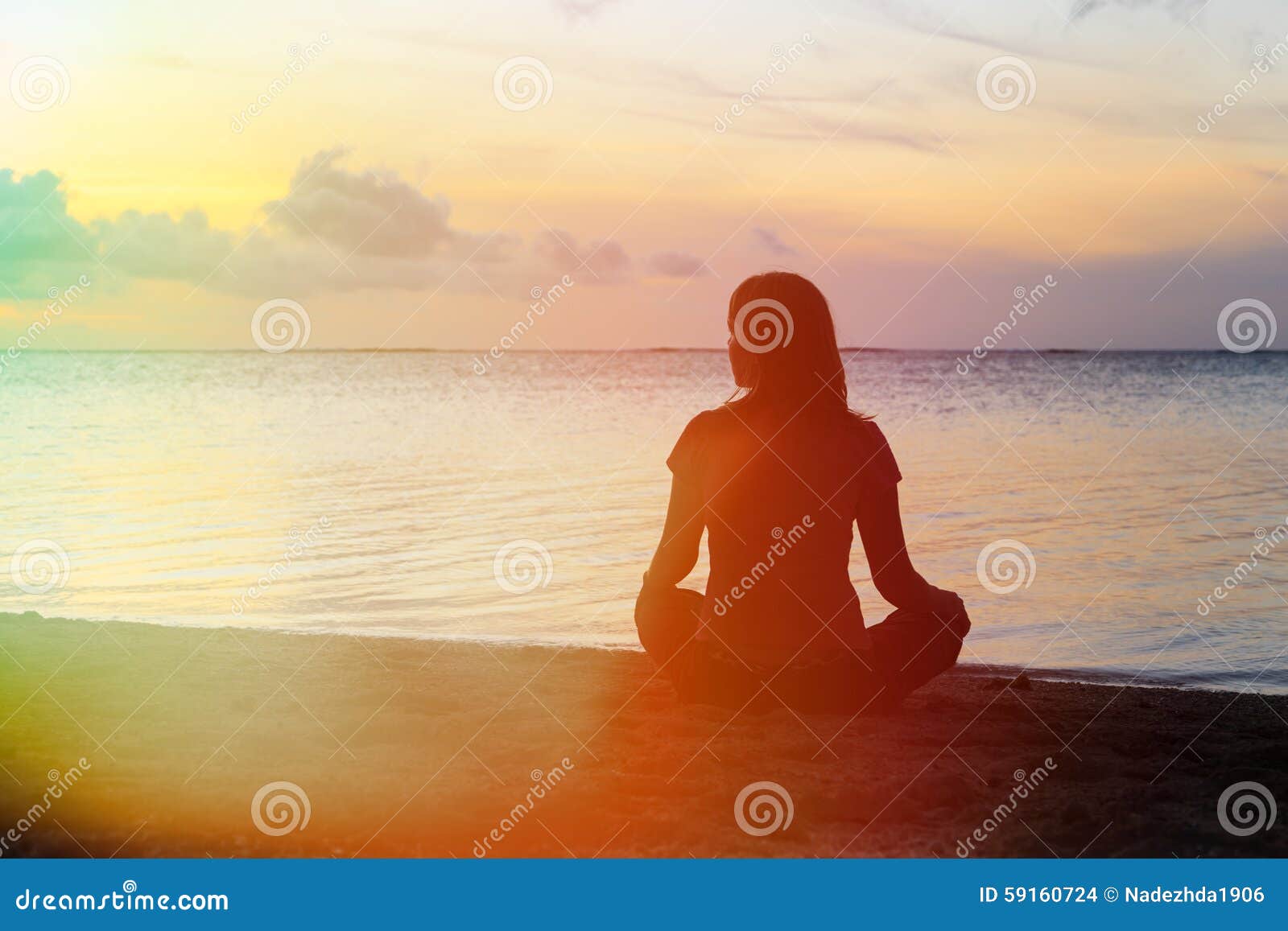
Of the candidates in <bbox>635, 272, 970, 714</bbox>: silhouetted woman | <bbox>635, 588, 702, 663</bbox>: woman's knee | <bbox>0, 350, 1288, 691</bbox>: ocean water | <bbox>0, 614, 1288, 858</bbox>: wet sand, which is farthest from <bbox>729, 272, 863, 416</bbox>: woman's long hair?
<bbox>0, 350, 1288, 691</bbox>: ocean water

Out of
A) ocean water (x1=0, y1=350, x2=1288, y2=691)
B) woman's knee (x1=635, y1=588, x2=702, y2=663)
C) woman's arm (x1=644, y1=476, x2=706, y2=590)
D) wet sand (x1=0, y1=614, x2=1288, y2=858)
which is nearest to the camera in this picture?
wet sand (x1=0, y1=614, x2=1288, y2=858)

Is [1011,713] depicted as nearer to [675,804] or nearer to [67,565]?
[675,804]

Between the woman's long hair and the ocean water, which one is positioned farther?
the ocean water

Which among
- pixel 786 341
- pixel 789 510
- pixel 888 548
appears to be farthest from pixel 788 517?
pixel 786 341

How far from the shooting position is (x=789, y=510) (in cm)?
434

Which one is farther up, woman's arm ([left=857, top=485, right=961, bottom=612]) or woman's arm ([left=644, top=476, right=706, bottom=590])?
woman's arm ([left=857, top=485, right=961, bottom=612])

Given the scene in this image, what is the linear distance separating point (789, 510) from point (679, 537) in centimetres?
44

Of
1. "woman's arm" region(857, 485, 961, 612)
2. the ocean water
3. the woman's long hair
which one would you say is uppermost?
the ocean water

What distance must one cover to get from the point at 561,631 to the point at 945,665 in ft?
11.3

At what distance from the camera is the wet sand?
157 inches

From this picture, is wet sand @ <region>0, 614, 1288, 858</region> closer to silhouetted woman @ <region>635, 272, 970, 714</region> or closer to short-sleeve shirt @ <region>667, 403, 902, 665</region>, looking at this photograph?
silhouetted woman @ <region>635, 272, 970, 714</region>

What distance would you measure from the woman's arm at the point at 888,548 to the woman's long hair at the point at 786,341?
0.38 m

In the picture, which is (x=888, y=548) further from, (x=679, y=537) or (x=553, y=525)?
(x=553, y=525)

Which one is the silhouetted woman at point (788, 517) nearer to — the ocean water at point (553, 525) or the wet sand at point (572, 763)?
the wet sand at point (572, 763)
